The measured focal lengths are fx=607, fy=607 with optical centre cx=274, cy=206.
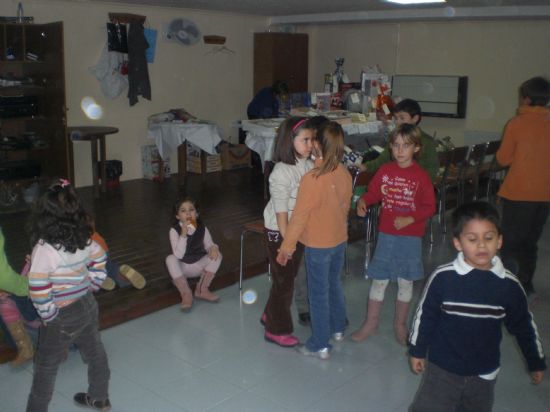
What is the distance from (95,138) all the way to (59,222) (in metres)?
4.81

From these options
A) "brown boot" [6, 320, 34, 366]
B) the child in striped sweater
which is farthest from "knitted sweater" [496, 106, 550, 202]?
"brown boot" [6, 320, 34, 366]

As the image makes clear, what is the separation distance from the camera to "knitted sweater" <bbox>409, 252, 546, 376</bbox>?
6.20 feet

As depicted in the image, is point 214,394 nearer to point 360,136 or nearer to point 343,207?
point 343,207

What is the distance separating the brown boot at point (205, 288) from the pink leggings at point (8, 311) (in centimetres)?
123

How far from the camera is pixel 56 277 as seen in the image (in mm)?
2352

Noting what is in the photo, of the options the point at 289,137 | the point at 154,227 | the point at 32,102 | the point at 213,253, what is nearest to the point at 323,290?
the point at 289,137

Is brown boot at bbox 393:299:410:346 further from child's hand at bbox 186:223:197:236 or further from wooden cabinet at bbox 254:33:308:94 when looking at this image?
wooden cabinet at bbox 254:33:308:94

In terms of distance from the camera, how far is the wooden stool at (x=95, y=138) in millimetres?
6797

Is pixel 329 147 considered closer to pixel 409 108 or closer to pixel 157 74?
pixel 409 108

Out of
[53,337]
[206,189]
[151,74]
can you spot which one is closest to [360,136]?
[206,189]

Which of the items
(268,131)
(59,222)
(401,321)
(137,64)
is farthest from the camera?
(137,64)

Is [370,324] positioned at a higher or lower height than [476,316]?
lower

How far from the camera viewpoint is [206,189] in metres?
7.39

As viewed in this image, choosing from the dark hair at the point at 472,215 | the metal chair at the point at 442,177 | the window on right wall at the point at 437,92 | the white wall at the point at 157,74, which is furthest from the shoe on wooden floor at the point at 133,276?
the window on right wall at the point at 437,92
